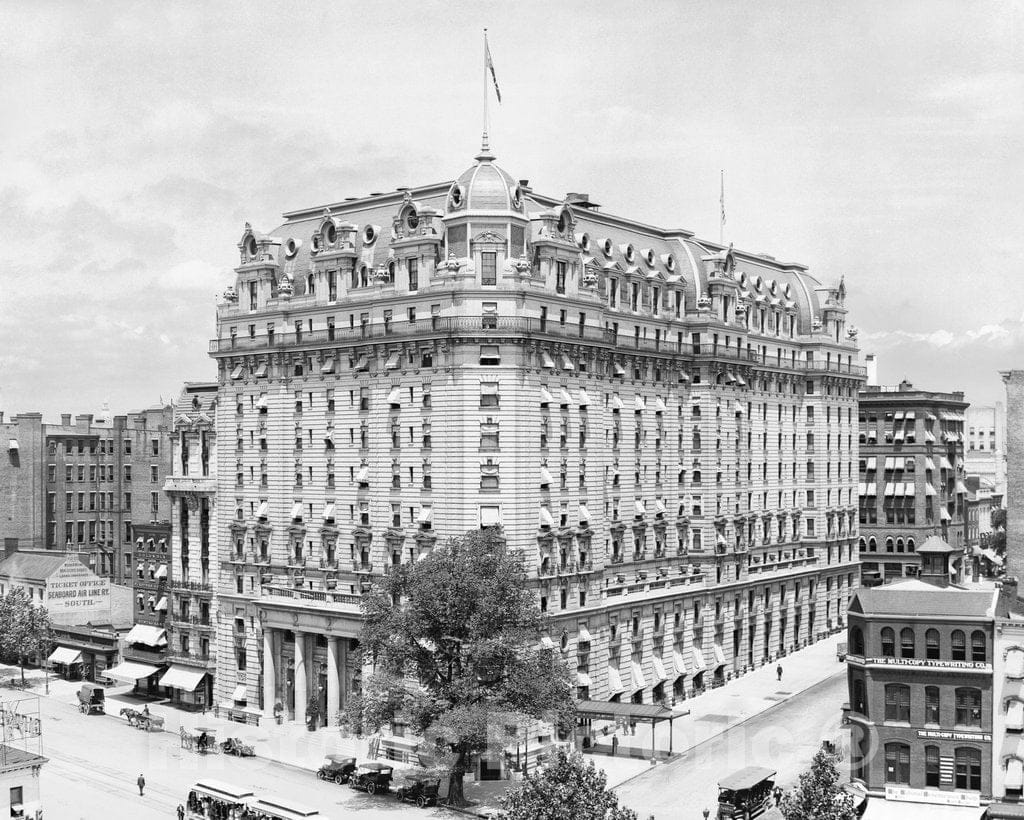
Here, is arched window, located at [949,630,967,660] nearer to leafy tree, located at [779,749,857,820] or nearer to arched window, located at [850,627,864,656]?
arched window, located at [850,627,864,656]

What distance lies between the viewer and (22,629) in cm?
12769

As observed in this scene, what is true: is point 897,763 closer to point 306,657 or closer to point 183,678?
point 306,657

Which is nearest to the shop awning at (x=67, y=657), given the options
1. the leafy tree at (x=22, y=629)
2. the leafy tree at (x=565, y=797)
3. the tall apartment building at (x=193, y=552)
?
the leafy tree at (x=22, y=629)

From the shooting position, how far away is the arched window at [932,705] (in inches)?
3191

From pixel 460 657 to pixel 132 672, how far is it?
4661 cm

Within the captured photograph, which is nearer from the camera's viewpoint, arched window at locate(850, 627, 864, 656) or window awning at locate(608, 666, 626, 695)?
arched window at locate(850, 627, 864, 656)

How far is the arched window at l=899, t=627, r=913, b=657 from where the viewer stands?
270 feet

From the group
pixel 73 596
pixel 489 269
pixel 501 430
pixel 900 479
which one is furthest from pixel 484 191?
pixel 900 479

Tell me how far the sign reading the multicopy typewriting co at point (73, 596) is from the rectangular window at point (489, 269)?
6426 centimetres

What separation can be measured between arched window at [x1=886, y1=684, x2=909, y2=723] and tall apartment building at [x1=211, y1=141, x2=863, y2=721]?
2555cm

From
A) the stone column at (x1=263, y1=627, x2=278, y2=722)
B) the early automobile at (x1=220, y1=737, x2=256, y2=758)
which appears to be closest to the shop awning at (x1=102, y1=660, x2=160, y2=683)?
the stone column at (x1=263, y1=627, x2=278, y2=722)

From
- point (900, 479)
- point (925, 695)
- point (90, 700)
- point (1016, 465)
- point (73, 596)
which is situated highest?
point (1016, 465)

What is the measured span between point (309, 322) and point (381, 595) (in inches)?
1184

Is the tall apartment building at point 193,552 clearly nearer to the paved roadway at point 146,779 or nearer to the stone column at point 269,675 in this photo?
the stone column at point 269,675
